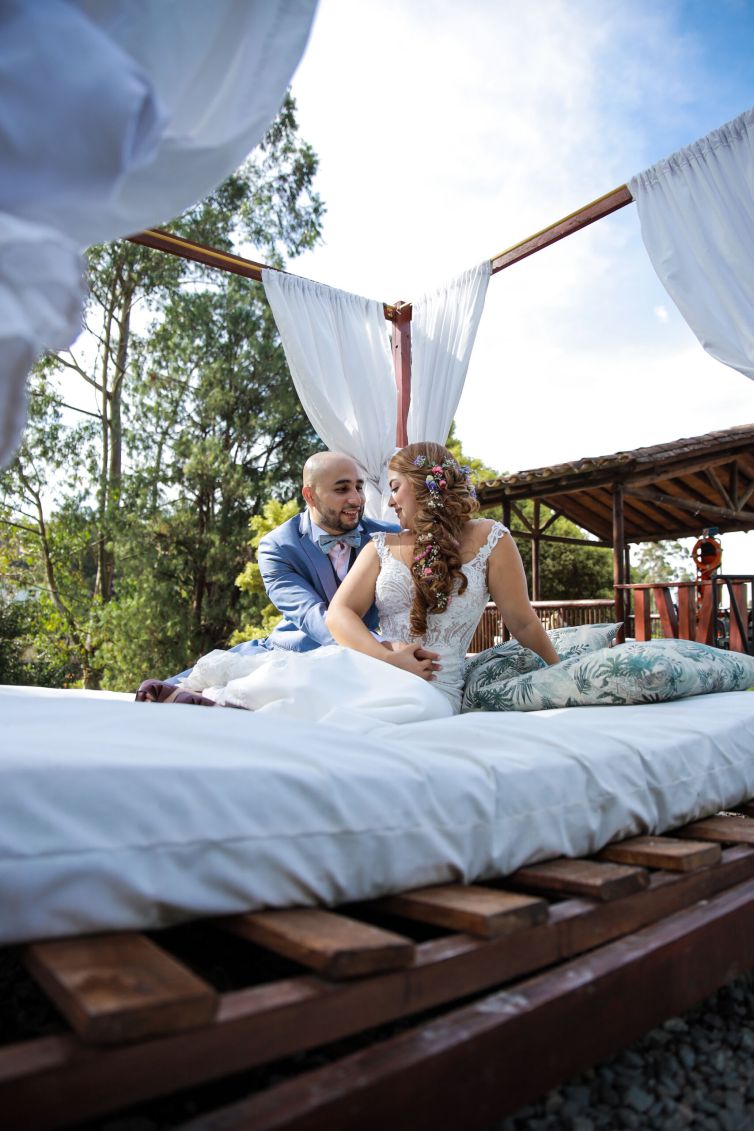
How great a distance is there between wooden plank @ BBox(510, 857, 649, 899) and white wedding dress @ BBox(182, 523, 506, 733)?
49cm

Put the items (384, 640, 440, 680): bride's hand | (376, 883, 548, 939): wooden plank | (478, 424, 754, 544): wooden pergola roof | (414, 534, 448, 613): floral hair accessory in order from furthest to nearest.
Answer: (478, 424, 754, 544): wooden pergola roof, (414, 534, 448, 613): floral hair accessory, (384, 640, 440, 680): bride's hand, (376, 883, 548, 939): wooden plank

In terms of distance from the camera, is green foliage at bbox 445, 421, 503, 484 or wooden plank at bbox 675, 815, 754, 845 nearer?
wooden plank at bbox 675, 815, 754, 845

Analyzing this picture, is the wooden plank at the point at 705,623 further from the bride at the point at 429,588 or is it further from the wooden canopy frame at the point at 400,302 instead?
the bride at the point at 429,588

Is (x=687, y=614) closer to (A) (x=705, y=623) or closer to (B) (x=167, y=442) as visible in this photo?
(A) (x=705, y=623)

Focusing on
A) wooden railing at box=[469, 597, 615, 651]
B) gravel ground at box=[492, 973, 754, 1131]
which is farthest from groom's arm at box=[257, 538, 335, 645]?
wooden railing at box=[469, 597, 615, 651]

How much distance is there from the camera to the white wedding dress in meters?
1.93

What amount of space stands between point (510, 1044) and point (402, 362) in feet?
14.4

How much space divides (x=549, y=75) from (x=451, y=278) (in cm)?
160

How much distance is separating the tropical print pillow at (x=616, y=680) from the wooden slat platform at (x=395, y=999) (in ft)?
2.19

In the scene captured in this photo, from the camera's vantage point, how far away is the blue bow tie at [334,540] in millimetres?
3463

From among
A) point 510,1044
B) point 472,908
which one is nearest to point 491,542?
point 472,908

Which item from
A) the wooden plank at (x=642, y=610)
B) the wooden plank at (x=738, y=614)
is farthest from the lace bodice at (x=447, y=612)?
the wooden plank at (x=738, y=614)

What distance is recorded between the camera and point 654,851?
1.53m

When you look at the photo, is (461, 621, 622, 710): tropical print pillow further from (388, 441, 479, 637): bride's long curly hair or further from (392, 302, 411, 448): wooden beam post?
(392, 302, 411, 448): wooden beam post
